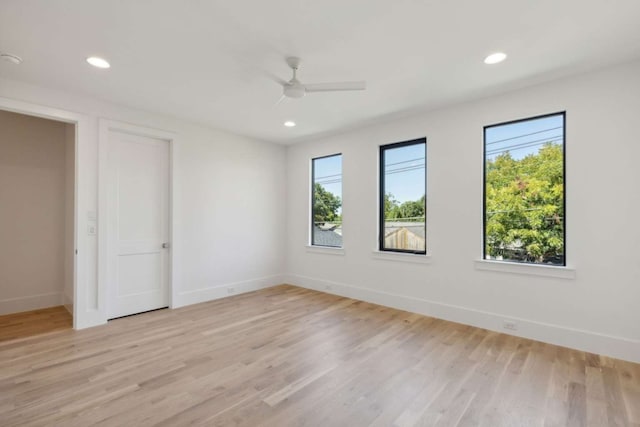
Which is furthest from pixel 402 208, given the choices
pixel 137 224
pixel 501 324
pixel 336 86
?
pixel 137 224

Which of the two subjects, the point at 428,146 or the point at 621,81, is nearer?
the point at 621,81

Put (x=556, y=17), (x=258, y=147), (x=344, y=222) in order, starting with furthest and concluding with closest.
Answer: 1. (x=258, y=147)
2. (x=344, y=222)
3. (x=556, y=17)

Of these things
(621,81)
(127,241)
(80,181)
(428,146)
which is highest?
(621,81)

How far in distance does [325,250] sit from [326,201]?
0.89 metres

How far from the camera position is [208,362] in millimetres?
2793

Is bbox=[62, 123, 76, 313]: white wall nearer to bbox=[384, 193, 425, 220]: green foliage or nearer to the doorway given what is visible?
the doorway

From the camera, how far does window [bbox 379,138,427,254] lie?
4.33 metres

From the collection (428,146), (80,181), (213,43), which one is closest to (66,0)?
(213,43)

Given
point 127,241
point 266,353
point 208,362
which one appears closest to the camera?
point 208,362

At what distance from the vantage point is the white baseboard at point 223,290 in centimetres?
456

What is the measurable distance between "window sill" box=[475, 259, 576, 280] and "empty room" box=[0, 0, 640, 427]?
3 centimetres

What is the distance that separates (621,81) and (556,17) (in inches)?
53.1

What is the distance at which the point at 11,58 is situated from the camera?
273 centimetres

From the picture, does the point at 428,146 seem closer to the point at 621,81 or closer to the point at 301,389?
the point at 621,81
